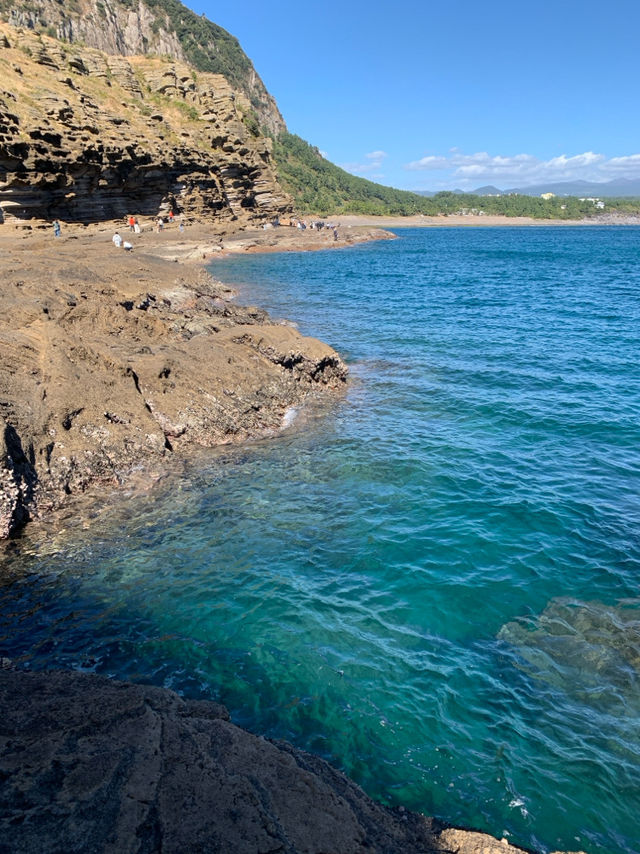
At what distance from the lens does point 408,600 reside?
7.66 m

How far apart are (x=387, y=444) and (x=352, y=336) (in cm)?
1135

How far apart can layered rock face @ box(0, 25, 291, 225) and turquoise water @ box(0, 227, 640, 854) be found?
40.4m

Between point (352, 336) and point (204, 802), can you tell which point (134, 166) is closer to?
point (352, 336)

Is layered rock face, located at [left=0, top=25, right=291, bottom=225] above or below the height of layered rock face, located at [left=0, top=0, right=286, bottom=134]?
below

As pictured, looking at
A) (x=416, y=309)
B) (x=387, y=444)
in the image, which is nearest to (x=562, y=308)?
(x=416, y=309)

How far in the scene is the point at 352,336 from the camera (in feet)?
75.3

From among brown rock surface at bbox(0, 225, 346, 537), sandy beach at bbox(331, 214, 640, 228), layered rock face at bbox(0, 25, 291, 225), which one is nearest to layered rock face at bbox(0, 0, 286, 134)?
layered rock face at bbox(0, 25, 291, 225)

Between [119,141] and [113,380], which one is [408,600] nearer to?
[113,380]

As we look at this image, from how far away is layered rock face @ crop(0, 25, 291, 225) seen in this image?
41.7m

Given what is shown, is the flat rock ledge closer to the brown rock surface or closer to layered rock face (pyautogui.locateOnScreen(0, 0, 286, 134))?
the brown rock surface

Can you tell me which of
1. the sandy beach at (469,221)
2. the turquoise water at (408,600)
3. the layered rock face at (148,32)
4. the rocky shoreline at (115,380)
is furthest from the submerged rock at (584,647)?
the sandy beach at (469,221)

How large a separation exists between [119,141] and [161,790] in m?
56.6

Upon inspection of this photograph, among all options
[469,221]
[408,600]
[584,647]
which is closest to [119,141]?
[408,600]

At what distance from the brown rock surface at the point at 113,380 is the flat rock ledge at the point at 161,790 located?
18.0 ft
